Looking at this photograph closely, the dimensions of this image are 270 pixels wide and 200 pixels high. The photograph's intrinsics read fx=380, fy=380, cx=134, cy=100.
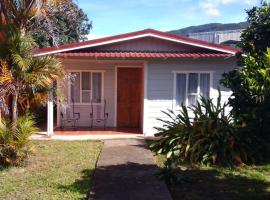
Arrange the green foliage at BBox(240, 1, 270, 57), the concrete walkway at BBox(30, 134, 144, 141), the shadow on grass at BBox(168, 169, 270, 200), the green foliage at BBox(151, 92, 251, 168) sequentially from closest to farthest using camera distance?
the green foliage at BBox(240, 1, 270, 57)
the shadow on grass at BBox(168, 169, 270, 200)
the green foliage at BBox(151, 92, 251, 168)
the concrete walkway at BBox(30, 134, 144, 141)

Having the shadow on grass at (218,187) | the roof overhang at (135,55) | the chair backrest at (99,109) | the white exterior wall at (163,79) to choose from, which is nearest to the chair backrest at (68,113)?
the chair backrest at (99,109)

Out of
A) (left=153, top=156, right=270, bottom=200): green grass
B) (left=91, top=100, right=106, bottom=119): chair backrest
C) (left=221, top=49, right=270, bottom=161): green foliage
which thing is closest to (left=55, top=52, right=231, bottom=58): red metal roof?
(left=91, top=100, right=106, bottom=119): chair backrest

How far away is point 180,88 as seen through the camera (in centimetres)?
1405

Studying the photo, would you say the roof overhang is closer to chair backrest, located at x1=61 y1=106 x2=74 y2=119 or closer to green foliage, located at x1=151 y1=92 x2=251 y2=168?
chair backrest, located at x1=61 y1=106 x2=74 y2=119

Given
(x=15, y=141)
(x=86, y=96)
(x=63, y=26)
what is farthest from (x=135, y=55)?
(x=63, y=26)

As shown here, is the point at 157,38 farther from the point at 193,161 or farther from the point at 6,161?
the point at 6,161

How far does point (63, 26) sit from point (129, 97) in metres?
10.7

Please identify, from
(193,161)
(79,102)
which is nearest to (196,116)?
(193,161)

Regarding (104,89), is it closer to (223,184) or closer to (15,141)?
(15,141)

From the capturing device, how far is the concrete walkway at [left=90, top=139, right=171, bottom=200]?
22.8 feet

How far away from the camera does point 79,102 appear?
15422 millimetres

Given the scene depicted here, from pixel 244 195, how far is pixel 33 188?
4062mm

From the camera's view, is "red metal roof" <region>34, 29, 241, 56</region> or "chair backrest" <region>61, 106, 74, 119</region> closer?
"red metal roof" <region>34, 29, 241, 56</region>

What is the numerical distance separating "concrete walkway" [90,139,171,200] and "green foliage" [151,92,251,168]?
29.3 inches
